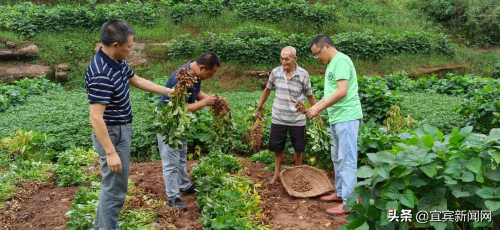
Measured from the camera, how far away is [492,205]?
8.80 feet

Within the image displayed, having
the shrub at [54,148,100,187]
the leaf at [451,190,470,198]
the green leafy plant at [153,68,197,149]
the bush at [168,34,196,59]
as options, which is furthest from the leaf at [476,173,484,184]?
the bush at [168,34,196,59]

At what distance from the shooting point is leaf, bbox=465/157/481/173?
271cm

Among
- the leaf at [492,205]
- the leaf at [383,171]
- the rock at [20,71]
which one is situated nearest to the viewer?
the leaf at [492,205]

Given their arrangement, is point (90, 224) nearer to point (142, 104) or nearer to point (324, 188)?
point (324, 188)

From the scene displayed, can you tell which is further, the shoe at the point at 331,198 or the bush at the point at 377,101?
the bush at the point at 377,101

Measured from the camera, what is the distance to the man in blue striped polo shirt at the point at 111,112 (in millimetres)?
3094

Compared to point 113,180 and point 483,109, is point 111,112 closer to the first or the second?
point 113,180

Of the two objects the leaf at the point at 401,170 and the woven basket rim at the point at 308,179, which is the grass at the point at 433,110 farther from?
the leaf at the point at 401,170

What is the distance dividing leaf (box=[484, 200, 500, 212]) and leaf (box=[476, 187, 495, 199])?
3 centimetres

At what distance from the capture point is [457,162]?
9.43 feet

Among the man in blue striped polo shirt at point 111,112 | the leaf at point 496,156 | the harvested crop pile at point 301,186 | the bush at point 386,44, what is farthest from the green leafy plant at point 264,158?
the bush at point 386,44

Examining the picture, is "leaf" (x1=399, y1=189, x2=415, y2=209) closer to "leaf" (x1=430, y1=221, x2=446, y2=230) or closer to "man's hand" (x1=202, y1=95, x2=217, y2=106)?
"leaf" (x1=430, y1=221, x2=446, y2=230)

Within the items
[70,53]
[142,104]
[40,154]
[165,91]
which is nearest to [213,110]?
[165,91]

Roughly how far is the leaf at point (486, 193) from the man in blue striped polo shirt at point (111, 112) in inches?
103
